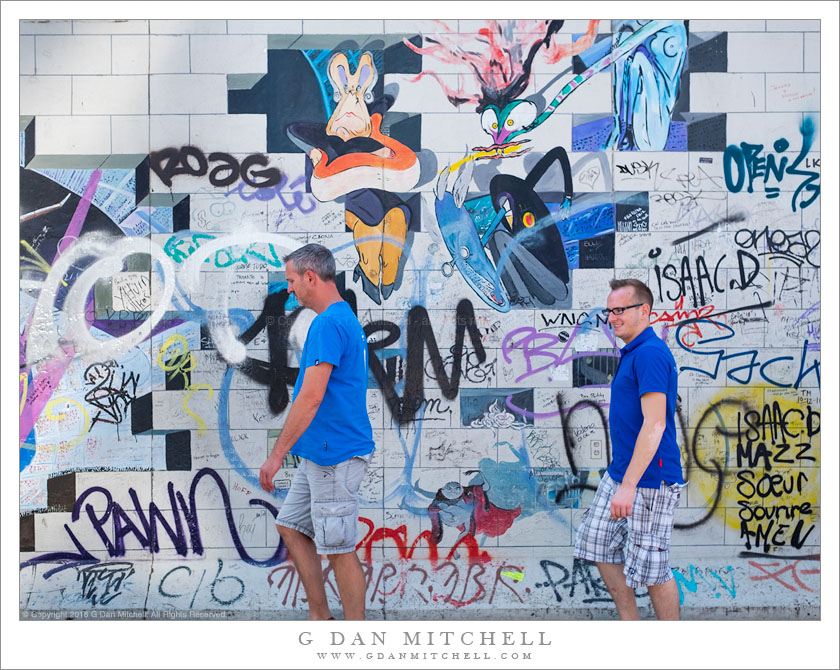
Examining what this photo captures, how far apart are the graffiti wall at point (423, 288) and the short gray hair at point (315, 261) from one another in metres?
0.87

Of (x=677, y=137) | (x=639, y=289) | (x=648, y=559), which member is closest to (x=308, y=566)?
(x=648, y=559)

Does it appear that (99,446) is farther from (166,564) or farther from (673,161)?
(673,161)

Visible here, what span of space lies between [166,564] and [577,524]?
8.41ft

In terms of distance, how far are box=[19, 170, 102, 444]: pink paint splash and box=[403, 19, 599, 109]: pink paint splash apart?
2155 millimetres

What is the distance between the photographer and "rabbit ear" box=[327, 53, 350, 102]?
505 cm

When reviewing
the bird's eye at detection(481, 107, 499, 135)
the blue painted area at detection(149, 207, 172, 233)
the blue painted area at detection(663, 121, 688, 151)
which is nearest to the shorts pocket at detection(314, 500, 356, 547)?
the blue painted area at detection(149, 207, 172, 233)

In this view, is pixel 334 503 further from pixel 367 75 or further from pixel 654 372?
pixel 367 75

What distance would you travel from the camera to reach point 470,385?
5.07 meters

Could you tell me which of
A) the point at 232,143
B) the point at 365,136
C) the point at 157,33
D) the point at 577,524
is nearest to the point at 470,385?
the point at 577,524

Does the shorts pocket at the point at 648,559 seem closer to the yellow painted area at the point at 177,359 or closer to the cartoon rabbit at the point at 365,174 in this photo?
the cartoon rabbit at the point at 365,174

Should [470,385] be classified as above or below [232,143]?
below

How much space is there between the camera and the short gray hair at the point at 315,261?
13.6 feet

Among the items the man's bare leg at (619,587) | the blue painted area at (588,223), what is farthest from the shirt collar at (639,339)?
the blue painted area at (588,223)

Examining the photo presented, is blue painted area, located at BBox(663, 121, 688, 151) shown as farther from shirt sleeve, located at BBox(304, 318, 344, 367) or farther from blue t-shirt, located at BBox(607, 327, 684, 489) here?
shirt sleeve, located at BBox(304, 318, 344, 367)
